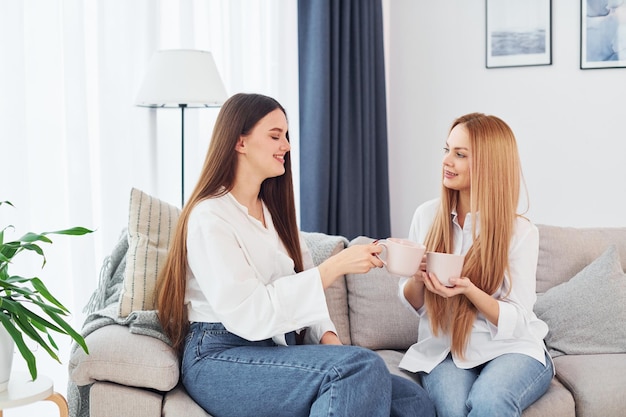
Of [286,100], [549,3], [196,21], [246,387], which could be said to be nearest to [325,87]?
[286,100]

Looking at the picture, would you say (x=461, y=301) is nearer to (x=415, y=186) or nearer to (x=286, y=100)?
(x=286, y=100)

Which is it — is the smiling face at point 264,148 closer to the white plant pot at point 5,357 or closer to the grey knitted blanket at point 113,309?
the grey knitted blanket at point 113,309

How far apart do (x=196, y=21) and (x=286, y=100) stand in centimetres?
70

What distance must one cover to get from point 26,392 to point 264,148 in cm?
84

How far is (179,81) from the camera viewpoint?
2680 mm

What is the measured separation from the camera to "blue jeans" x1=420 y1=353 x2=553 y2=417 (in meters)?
1.92

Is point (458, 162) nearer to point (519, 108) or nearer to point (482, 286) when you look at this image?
point (482, 286)

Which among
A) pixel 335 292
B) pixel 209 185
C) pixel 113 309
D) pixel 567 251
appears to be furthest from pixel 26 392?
pixel 567 251

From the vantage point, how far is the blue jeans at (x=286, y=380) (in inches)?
67.4

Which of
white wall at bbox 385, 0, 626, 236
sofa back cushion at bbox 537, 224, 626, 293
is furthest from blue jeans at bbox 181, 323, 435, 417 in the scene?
white wall at bbox 385, 0, 626, 236

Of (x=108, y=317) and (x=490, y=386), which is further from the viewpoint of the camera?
(x=108, y=317)

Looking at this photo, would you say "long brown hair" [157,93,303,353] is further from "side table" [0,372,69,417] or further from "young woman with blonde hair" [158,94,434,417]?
Answer: "side table" [0,372,69,417]

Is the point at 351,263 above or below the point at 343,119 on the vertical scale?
below

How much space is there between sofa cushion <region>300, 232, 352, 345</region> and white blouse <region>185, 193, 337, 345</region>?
0.59 meters
